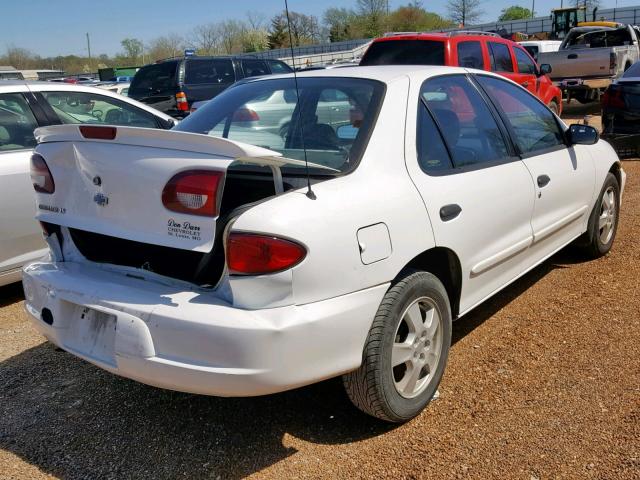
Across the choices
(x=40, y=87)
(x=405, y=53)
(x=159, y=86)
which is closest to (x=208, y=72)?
(x=159, y=86)

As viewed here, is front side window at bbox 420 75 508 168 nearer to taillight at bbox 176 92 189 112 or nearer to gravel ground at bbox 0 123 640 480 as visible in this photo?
gravel ground at bbox 0 123 640 480

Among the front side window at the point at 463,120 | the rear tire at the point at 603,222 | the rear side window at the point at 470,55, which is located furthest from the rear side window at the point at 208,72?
the front side window at the point at 463,120

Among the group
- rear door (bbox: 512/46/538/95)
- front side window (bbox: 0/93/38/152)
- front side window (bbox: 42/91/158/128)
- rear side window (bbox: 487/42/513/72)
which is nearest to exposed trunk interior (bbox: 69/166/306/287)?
front side window (bbox: 0/93/38/152)

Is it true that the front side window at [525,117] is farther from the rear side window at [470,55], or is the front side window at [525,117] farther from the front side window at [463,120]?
the rear side window at [470,55]

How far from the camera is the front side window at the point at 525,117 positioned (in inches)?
155

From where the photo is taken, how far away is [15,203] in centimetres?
456

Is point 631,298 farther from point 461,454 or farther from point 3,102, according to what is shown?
point 3,102

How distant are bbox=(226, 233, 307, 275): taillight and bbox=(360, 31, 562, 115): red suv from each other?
24.1 ft

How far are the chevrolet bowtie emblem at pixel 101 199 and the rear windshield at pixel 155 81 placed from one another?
896cm

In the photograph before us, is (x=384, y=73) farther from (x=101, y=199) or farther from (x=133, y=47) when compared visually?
(x=133, y=47)

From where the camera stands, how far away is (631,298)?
167 inches

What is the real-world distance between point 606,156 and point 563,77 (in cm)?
1221

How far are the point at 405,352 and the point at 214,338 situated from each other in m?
0.95

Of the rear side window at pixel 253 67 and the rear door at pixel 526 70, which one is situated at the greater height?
the rear side window at pixel 253 67
